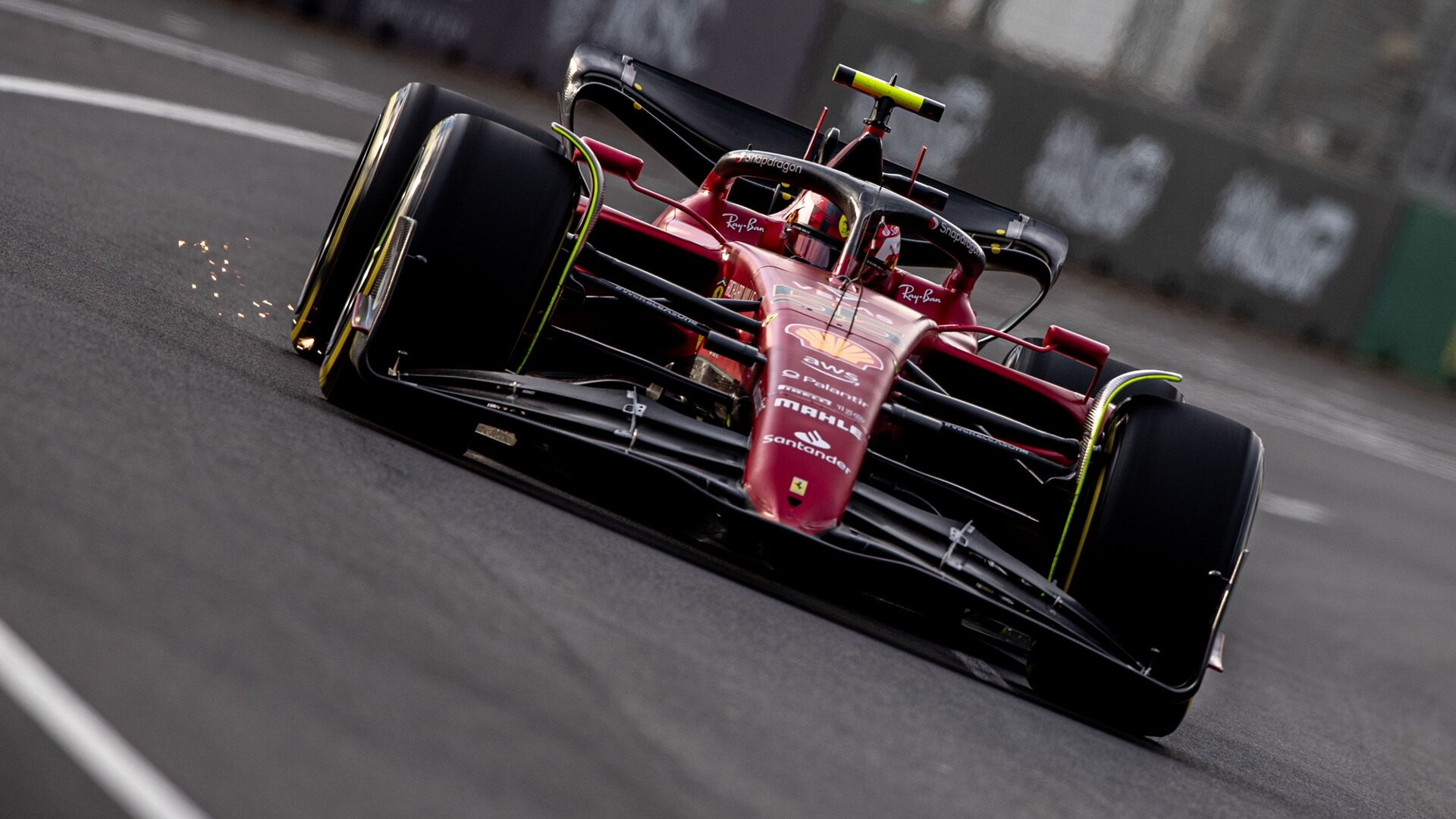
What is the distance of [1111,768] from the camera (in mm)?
4219

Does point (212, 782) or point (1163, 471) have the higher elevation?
point (1163, 471)

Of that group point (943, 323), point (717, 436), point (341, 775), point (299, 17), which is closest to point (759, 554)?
point (717, 436)

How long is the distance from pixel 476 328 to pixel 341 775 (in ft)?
8.04

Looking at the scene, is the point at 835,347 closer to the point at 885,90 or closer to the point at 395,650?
the point at 885,90

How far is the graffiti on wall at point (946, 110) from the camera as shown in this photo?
20.5 meters

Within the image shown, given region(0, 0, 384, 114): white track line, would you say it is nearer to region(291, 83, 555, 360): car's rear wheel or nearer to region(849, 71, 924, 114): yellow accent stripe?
region(291, 83, 555, 360): car's rear wheel

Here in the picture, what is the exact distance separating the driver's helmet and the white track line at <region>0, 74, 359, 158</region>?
504cm

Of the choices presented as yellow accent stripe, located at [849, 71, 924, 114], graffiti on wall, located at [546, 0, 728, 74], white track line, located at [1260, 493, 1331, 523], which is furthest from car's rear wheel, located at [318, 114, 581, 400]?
graffiti on wall, located at [546, 0, 728, 74]

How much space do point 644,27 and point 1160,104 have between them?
20.4 ft

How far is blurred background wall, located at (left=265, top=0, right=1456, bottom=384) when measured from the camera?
66.6 feet

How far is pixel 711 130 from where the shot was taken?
780cm

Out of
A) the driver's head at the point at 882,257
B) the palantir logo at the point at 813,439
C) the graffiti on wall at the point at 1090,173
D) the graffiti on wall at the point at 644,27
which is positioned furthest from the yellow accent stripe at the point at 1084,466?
the graffiti on wall at the point at 1090,173

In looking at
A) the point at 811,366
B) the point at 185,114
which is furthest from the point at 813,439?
the point at 185,114

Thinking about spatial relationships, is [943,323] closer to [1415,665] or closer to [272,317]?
[272,317]
